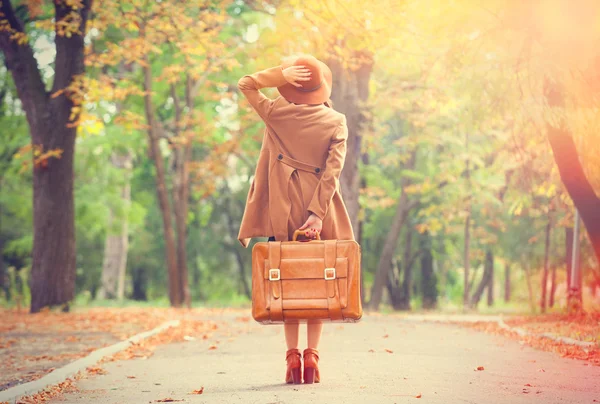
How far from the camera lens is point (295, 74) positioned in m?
6.52

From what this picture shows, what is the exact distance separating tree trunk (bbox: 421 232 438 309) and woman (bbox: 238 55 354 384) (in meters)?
30.5

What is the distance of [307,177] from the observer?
670 cm

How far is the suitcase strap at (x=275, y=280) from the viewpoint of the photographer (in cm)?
621

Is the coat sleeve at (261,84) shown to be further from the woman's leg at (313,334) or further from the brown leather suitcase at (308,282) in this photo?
the woman's leg at (313,334)

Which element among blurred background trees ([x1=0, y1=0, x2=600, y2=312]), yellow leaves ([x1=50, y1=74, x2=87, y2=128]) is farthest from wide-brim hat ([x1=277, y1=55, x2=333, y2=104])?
yellow leaves ([x1=50, y1=74, x2=87, y2=128])

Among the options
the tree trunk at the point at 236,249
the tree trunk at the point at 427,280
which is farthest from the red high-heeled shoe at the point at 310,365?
the tree trunk at the point at 236,249

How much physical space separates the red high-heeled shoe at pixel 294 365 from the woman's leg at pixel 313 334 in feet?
0.42

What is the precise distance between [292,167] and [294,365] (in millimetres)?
1487

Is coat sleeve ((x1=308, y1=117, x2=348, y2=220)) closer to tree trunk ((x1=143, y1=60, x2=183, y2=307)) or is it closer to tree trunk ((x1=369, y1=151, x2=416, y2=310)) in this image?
tree trunk ((x1=143, y1=60, x2=183, y2=307))

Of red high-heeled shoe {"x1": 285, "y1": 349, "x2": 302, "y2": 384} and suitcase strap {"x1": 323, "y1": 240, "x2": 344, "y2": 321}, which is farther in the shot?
red high-heeled shoe {"x1": 285, "y1": 349, "x2": 302, "y2": 384}

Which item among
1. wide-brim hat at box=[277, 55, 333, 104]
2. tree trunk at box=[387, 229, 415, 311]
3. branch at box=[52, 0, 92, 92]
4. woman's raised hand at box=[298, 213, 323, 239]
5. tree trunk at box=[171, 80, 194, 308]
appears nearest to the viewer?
woman's raised hand at box=[298, 213, 323, 239]

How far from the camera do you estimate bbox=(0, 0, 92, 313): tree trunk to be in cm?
1689

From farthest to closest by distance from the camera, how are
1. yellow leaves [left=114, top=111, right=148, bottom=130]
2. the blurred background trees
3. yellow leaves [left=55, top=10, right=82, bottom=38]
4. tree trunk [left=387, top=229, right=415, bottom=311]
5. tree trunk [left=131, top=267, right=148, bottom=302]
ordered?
tree trunk [left=131, top=267, right=148, bottom=302] → tree trunk [left=387, top=229, right=415, bottom=311] → yellow leaves [left=114, top=111, right=148, bottom=130] → yellow leaves [left=55, top=10, right=82, bottom=38] → the blurred background trees

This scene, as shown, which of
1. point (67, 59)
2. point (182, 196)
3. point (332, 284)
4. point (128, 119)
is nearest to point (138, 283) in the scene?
point (182, 196)
